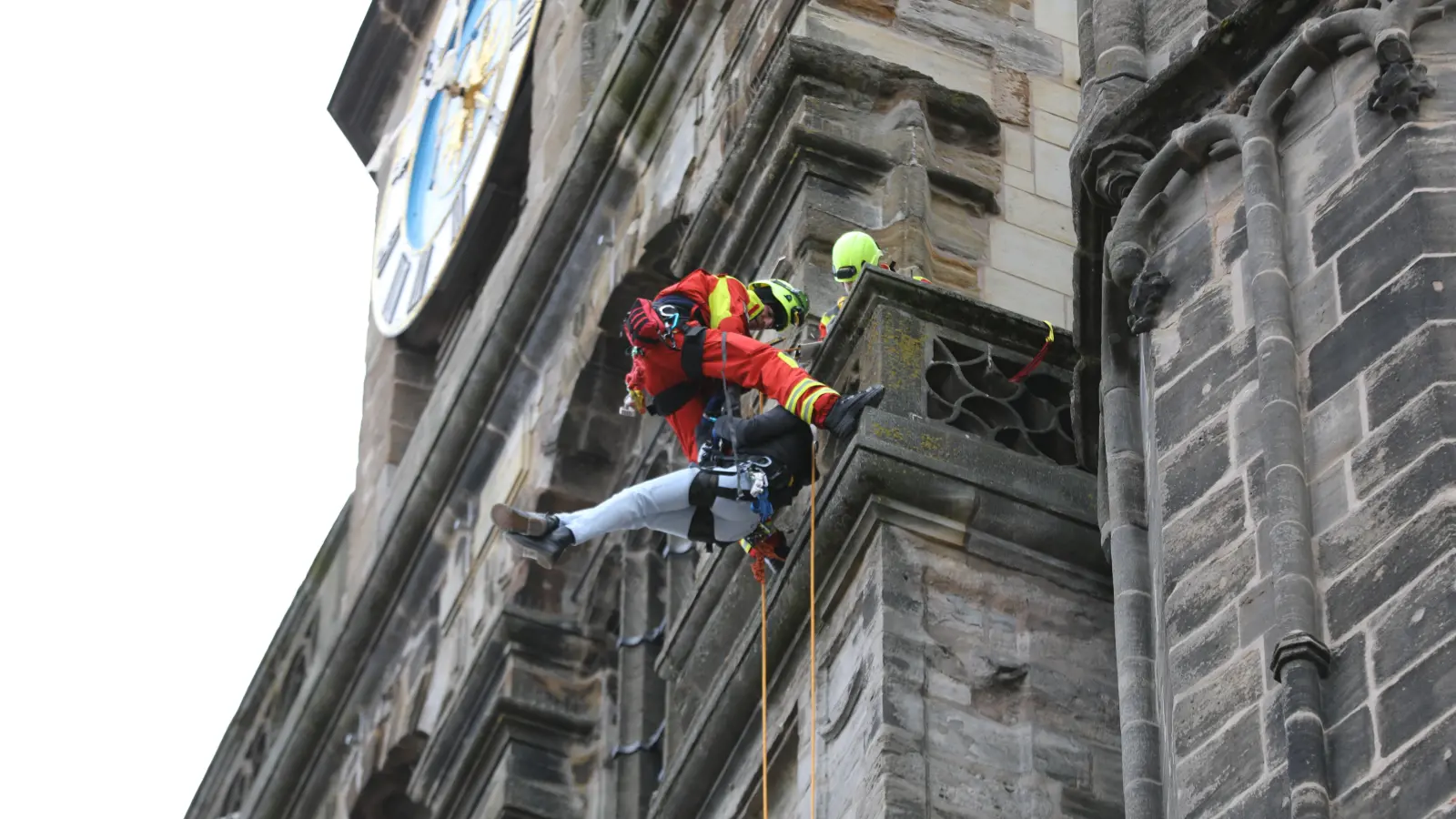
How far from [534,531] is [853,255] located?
1.51 m

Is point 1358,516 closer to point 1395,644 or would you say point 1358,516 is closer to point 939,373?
point 1395,644

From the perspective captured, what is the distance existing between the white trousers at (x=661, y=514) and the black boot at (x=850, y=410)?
0.44 m

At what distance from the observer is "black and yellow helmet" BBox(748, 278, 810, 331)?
618 inches

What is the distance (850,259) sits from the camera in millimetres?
15812

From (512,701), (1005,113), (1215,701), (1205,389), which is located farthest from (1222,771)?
(512,701)

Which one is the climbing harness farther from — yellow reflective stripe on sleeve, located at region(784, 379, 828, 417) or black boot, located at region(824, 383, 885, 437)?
yellow reflective stripe on sleeve, located at region(784, 379, 828, 417)

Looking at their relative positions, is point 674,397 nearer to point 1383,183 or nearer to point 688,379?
point 688,379

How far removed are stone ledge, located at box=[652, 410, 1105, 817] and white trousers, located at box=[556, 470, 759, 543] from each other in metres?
Answer: 0.26

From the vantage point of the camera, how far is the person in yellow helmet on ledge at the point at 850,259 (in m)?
15.8

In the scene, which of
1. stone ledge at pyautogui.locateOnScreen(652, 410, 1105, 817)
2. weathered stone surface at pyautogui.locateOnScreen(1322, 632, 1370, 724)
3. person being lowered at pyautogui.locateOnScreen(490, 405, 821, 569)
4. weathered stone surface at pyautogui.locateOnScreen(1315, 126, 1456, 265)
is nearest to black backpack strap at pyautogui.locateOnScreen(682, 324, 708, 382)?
person being lowered at pyautogui.locateOnScreen(490, 405, 821, 569)

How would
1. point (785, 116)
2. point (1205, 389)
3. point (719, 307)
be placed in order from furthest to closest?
point (785, 116)
point (719, 307)
point (1205, 389)

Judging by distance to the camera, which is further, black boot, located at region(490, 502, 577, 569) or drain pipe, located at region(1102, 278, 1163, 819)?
black boot, located at region(490, 502, 577, 569)

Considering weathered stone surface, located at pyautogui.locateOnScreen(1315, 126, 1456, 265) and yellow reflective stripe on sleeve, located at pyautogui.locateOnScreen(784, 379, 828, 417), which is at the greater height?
yellow reflective stripe on sleeve, located at pyautogui.locateOnScreen(784, 379, 828, 417)

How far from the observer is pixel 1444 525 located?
10844 mm
